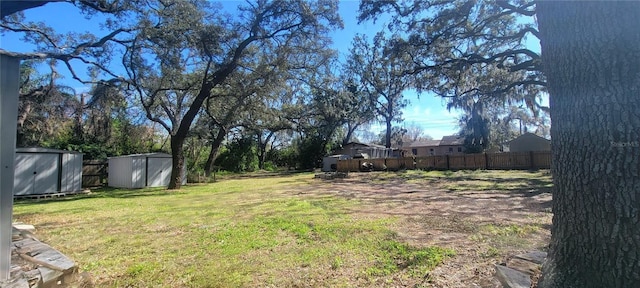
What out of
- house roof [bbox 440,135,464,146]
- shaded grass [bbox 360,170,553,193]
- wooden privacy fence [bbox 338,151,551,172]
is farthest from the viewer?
house roof [bbox 440,135,464,146]

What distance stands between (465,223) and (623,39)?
439cm

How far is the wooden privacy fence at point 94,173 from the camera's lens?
1691 cm

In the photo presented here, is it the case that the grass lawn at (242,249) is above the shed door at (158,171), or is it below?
below

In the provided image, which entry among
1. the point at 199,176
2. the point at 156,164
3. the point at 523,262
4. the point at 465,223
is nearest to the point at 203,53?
the point at 156,164

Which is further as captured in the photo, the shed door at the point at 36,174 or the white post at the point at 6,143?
the shed door at the point at 36,174

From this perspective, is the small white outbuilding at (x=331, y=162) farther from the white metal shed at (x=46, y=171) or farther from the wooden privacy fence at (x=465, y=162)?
the white metal shed at (x=46, y=171)

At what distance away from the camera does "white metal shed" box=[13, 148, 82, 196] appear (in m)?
12.1

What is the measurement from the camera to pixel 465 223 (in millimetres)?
5582

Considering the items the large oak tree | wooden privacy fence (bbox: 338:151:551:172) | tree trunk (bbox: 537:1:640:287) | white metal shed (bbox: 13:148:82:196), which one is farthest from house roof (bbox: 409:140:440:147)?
tree trunk (bbox: 537:1:640:287)

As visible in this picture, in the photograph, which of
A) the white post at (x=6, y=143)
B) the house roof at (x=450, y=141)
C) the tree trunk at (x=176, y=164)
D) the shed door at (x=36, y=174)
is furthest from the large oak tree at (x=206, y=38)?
the house roof at (x=450, y=141)

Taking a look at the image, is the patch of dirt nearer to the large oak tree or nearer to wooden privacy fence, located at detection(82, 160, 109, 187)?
the large oak tree

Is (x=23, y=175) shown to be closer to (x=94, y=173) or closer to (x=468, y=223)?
(x=94, y=173)

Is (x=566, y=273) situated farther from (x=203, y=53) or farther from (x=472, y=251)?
(x=203, y=53)

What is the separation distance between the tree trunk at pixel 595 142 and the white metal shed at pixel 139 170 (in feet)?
57.1
